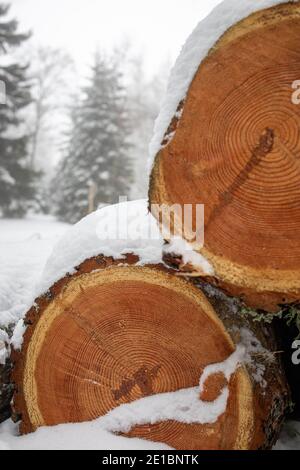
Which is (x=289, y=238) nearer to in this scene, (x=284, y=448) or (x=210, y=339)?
(x=210, y=339)

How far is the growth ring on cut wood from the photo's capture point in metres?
1.63

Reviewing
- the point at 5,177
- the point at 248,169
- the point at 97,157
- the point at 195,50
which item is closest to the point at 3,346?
the point at 248,169

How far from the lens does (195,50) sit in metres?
1.37

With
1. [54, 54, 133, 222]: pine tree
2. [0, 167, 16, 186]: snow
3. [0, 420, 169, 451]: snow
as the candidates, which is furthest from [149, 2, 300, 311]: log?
[54, 54, 133, 222]: pine tree

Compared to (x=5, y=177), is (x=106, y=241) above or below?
below

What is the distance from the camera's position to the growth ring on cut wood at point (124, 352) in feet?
5.36

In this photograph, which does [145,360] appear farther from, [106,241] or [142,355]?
[106,241]

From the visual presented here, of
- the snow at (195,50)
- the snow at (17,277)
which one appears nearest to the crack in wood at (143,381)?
the snow at (17,277)

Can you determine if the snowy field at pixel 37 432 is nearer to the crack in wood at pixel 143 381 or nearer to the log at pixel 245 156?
the crack in wood at pixel 143 381

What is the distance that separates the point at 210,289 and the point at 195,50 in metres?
0.94

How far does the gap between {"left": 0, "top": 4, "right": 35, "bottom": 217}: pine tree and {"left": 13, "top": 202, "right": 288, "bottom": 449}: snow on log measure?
1382cm

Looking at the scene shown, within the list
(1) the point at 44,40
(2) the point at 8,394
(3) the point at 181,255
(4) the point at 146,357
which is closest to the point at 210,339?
(4) the point at 146,357

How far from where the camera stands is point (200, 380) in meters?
1.67
